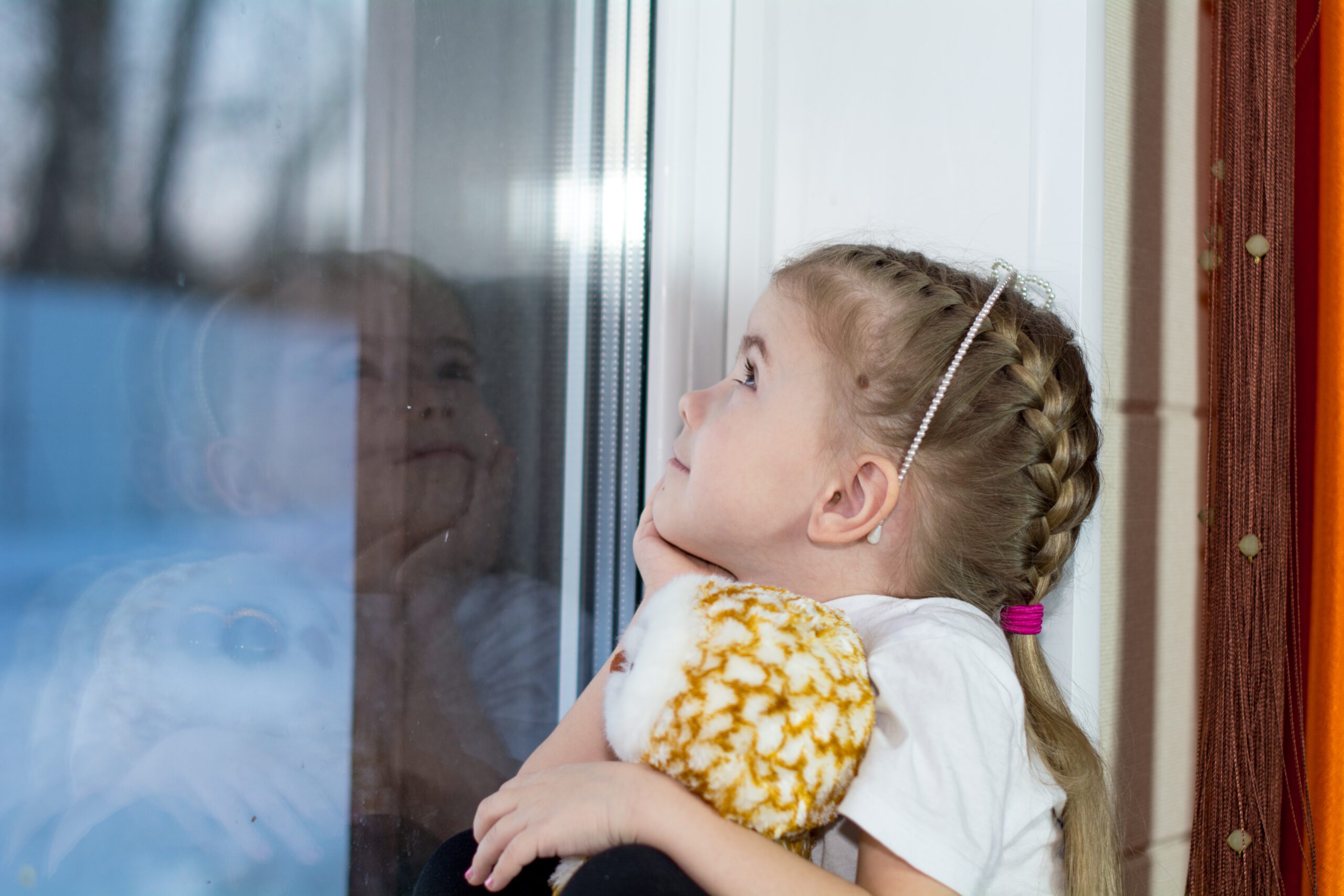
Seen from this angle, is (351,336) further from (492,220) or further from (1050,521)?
(1050,521)

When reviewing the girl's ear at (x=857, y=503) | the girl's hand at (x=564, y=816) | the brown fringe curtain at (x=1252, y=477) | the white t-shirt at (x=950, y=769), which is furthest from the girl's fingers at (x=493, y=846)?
the brown fringe curtain at (x=1252, y=477)

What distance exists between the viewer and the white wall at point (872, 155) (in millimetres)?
965

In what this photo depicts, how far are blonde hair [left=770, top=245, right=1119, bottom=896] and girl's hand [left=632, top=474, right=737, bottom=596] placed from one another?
20 centimetres

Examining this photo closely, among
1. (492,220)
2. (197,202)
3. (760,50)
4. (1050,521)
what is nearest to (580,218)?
(492,220)

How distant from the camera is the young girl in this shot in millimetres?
709

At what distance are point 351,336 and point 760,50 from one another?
669 mm

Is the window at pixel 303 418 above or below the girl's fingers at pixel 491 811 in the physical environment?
above

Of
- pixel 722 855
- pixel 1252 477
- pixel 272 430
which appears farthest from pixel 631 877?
pixel 1252 477

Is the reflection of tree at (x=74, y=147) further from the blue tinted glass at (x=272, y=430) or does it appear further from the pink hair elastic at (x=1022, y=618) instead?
the pink hair elastic at (x=1022, y=618)

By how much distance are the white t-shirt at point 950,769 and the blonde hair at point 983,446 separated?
5 cm

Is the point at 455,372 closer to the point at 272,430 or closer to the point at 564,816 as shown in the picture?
the point at 272,430

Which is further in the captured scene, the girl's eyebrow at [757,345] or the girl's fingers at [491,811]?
the girl's eyebrow at [757,345]

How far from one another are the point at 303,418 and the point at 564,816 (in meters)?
0.44

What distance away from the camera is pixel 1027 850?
2.56ft
